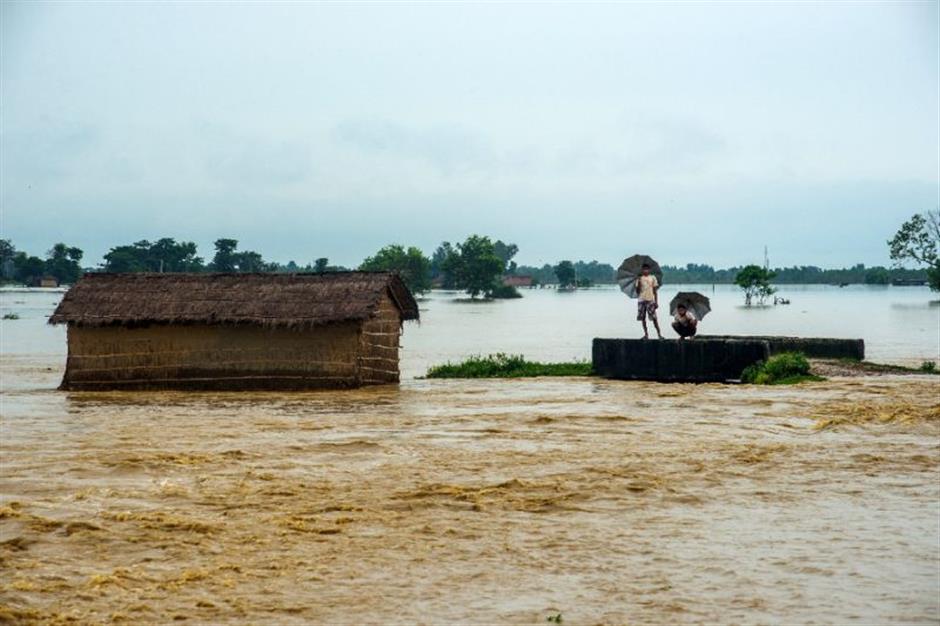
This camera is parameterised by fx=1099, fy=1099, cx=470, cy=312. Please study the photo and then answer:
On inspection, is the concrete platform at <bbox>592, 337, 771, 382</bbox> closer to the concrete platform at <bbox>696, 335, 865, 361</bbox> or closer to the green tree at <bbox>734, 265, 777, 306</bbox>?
the concrete platform at <bbox>696, 335, 865, 361</bbox>

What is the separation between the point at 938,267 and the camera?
89.2 metres

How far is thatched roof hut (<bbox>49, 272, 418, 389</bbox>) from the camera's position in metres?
19.9

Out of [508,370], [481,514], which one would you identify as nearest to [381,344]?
[508,370]

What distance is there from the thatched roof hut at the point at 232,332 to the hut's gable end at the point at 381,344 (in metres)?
0.02

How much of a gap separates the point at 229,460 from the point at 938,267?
8699 cm

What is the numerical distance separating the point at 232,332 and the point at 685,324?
8.67 meters

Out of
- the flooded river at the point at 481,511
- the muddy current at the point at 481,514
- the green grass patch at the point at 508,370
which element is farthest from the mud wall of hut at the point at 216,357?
the green grass patch at the point at 508,370

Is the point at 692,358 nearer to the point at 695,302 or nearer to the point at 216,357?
the point at 695,302

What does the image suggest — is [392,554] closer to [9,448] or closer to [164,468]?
[164,468]

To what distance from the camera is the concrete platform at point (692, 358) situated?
66.4ft

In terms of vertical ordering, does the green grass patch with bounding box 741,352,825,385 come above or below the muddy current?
above

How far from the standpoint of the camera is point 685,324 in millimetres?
21469

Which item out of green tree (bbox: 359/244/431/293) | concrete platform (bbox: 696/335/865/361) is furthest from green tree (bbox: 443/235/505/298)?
concrete platform (bbox: 696/335/865/361)

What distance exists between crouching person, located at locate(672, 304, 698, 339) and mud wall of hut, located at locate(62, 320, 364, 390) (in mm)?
5820
